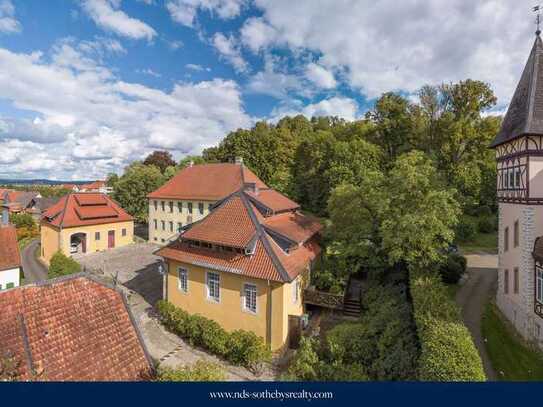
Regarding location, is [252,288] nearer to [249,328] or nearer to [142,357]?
[249,328]

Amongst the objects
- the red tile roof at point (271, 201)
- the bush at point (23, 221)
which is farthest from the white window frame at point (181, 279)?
the bush at point (23, 221)

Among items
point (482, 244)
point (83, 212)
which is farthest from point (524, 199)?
point (83, 212)

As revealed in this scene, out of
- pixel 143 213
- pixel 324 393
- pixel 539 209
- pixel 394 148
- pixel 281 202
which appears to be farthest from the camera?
pixel 143 213

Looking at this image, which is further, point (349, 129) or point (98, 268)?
point (349, 129)

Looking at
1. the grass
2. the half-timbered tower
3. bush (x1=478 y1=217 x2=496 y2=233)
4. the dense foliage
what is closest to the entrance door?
the dense foliage

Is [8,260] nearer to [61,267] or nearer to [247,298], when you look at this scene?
[61,267]

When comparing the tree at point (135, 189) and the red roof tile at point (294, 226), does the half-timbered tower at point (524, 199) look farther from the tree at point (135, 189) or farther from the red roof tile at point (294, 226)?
the tree at point (135, 189)

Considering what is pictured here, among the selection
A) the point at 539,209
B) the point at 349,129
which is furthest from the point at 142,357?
the point at 349,129
